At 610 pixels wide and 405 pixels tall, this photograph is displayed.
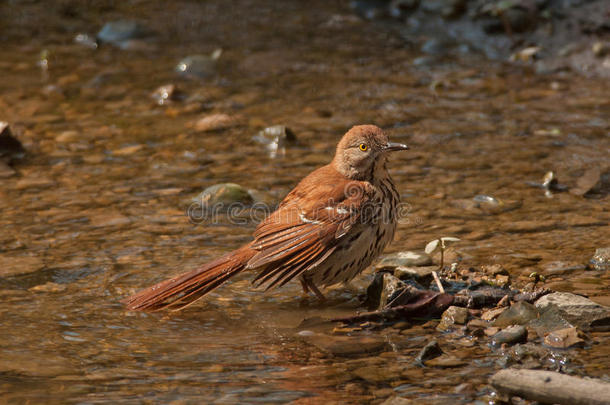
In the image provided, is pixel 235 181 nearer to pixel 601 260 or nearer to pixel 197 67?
pixel 601 260

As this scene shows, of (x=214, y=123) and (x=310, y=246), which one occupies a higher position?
(x=214, y=123)

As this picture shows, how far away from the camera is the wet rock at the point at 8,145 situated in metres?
7.23

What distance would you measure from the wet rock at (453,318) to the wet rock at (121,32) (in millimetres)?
7244

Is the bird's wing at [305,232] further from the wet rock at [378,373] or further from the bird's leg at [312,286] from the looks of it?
the wet rock at [378,373]

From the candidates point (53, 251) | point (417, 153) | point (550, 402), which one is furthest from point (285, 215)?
point (417, 153)

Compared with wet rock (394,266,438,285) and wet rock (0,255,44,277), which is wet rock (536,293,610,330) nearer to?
wet rock (394,266,438,285)

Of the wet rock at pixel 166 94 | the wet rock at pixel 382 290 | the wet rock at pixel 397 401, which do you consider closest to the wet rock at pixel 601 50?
the wet rock at pixel 166 94

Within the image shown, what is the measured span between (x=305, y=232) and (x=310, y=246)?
0.09 m

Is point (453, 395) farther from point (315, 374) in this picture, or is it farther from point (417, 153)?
point (417, 153)

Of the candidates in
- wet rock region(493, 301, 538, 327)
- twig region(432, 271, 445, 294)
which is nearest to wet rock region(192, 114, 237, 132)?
twig region(432, 271, 445, 294)

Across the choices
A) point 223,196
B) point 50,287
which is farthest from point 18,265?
point 223,196

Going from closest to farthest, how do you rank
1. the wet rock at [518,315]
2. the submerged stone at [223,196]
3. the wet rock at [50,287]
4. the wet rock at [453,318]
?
the wet rock at [518,315]
the wet rock at [453,318]
the wet rock at [50,287]
the submerged stone at [223,196]

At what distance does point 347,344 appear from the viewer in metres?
4.25

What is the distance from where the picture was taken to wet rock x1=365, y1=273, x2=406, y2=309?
4.55 m
